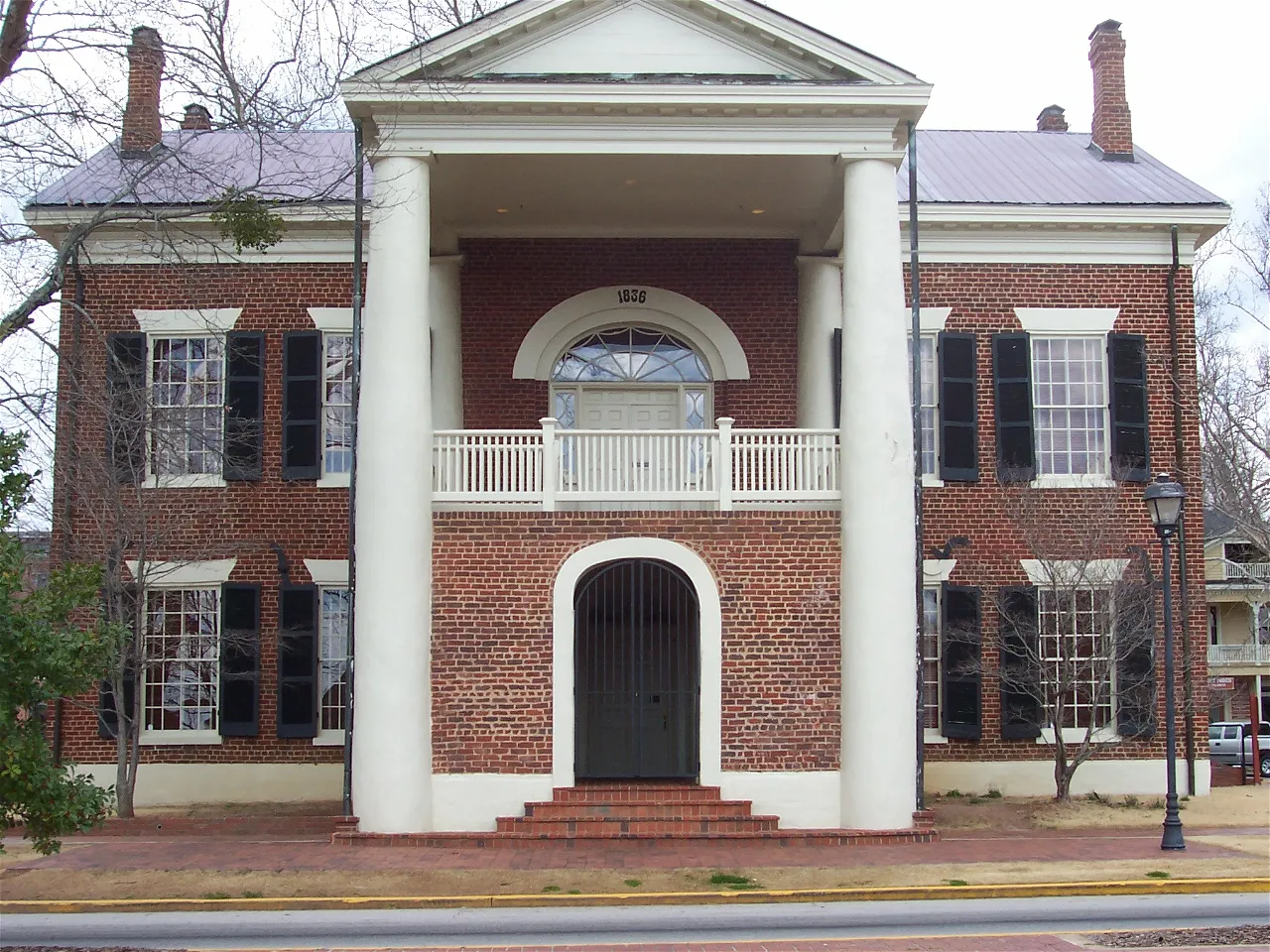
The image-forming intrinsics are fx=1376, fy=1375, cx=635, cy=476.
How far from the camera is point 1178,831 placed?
15.0 m

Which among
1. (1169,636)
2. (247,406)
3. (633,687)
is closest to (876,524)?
(1169,636)

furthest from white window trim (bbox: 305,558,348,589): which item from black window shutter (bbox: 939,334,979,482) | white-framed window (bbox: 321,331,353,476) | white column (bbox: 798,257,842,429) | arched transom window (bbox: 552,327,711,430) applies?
black window shutter (bbox: 939,334,979,482)

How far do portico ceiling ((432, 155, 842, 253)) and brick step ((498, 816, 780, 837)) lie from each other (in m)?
7.89

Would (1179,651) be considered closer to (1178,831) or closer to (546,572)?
(1178,831)

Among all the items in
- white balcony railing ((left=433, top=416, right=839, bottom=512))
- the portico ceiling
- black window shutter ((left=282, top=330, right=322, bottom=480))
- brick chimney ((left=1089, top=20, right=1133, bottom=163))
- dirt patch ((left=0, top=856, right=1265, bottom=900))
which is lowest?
dirt patch ((left=0, top=856, right=1265, bottom=900))

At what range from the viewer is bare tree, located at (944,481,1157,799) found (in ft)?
64.2

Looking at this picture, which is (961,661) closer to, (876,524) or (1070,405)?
(1070,405)

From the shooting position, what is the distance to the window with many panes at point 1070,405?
20672mm

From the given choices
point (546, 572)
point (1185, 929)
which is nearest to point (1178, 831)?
point (1185, 929)

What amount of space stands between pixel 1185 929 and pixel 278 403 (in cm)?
1433

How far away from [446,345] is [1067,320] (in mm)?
9292

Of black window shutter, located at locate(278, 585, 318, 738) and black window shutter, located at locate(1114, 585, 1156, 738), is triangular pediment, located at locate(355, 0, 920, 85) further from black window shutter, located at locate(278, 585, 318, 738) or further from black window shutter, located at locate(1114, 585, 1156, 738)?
black window shutter, located at locate(1114, 585, 1156, 738)

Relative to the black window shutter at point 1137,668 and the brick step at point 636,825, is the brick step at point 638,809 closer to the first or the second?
the brick step at point 636,825

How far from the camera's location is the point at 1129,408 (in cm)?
2053
